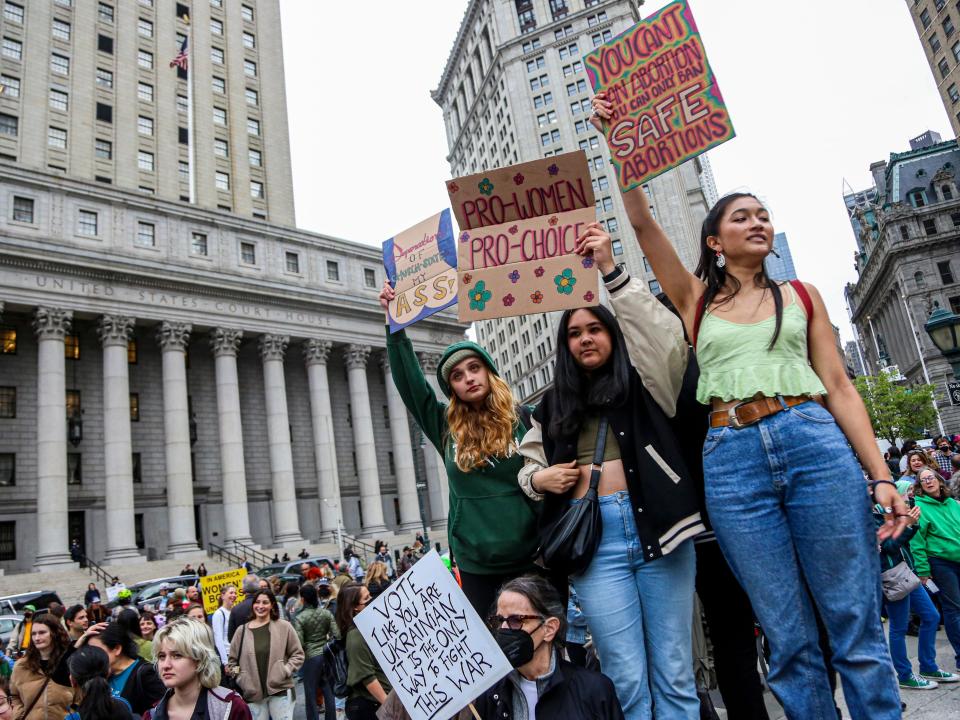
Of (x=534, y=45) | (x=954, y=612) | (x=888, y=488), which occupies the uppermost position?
(x=534, y=45)

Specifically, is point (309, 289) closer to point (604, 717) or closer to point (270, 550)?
point (270, 550)

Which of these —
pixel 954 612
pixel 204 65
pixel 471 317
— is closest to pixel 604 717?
pixel 471 317

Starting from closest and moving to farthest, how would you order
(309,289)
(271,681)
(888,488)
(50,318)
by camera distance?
(888,488), (271,681), (50,318), (309,289)

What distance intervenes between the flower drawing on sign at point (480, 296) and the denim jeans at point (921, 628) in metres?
5.47

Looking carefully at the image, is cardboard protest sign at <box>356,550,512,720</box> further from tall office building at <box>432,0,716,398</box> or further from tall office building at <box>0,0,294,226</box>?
tall office building at <box>432,0,716,398</box>

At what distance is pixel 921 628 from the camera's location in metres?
7.03

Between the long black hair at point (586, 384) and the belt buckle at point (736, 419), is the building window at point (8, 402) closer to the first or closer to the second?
the long black hair at point (586, 384)

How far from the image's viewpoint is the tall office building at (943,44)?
65375 millimetres

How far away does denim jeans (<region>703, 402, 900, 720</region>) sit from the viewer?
117 inches

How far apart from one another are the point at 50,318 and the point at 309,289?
14.5m

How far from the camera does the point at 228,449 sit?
3628cm

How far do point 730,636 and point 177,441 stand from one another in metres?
34.9

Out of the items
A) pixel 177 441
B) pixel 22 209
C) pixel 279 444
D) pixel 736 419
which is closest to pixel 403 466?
pixel 279 444

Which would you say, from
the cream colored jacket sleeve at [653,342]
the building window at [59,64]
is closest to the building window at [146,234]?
the building window at [59,64]
